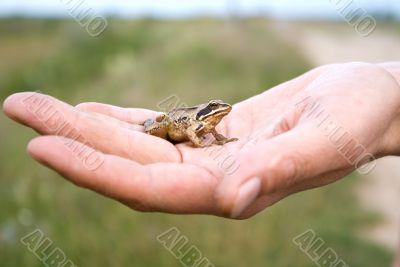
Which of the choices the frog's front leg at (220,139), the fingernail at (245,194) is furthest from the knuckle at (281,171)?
the frog's front leg at (220,139)

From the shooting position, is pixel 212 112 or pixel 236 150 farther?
pixel 212 112

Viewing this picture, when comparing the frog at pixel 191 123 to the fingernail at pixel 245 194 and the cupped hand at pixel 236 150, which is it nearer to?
the cupped hand at pixel 236 150

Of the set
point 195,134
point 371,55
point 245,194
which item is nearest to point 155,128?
point 195,134

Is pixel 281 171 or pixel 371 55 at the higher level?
pixel 281 171

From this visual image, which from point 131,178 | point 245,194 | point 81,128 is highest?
point 81,128

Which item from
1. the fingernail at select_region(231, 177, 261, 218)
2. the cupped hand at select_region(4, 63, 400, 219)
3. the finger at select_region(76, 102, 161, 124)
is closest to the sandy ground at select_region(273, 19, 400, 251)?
the finger at select_region(76, 102, 161, 124)

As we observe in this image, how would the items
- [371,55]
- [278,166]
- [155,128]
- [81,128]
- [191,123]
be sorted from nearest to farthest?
[278,166]
[81,128]
[155,128]
[191,123]
[371,55]

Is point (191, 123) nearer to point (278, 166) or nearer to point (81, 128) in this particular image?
point (81, 128)
